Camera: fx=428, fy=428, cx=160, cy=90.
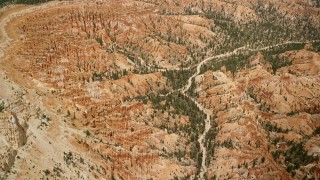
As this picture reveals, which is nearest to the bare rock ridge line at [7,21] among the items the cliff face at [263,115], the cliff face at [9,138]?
the cliff face at [9,138]

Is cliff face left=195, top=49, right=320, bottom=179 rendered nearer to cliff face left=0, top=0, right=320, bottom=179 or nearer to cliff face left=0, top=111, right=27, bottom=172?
cliff face left=0, top=0, right=320, bottom=179

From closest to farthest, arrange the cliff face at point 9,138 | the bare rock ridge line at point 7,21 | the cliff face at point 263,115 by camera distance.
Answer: the cliff face at point 9,138 < the cliff face at point 263,115 < the bare rock ridge line at point 7,21

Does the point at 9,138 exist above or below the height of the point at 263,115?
above

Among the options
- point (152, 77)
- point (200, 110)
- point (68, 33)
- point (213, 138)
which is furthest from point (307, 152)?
point (68, 33)

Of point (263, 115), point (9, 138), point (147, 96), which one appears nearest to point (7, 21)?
point (147, 96)

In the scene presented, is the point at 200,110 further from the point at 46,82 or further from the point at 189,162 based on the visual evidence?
the point at 46,82

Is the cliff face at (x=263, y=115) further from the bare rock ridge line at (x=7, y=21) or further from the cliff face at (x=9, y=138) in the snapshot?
the bare rock ridge line at (x=7, y=21)

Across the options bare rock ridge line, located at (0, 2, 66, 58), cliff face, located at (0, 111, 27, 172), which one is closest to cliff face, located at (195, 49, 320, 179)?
cliff face, located at (0, 111, 27, 172)

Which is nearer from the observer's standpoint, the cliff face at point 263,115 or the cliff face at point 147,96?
the cliff face at point 147,96

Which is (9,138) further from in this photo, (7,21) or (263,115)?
(7,21)
